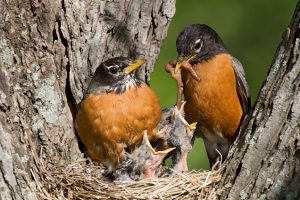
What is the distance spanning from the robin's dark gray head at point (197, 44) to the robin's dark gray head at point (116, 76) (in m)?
0.49

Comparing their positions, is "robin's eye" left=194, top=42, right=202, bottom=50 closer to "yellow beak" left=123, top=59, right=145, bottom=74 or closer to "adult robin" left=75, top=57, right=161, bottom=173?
"adult robin" left=75, top=57, right=161, bottom=173

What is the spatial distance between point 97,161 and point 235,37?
367cm

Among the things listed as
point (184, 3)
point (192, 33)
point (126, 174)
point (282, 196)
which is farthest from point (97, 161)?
point (184, 3)

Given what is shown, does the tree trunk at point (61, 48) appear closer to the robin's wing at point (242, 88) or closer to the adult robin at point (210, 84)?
the adult robin at point (210, 84)

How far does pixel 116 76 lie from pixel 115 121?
0.37 m

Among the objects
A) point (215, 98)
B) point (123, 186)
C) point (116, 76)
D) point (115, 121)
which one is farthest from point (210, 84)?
point (123, 186)

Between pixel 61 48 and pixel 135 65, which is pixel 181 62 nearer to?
pixel 135 65

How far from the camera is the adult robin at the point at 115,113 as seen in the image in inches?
227

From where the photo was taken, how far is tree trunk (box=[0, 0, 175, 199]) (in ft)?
17.0

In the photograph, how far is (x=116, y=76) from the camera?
6023mm

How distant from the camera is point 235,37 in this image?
916cm

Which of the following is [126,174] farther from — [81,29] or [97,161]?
[81,29]

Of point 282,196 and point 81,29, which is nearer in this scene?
point 282,196

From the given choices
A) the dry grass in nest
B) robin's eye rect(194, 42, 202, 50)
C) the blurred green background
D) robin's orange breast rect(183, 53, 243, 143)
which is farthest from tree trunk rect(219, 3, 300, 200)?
the blurred green background
